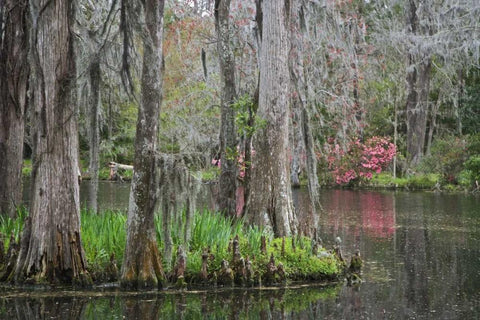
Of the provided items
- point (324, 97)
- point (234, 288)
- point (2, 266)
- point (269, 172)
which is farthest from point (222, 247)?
point (324, 97)

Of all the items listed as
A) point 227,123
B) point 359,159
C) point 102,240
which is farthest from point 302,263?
point 359,159

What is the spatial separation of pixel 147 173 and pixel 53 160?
119 centimetres

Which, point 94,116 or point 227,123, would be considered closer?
point 94,116

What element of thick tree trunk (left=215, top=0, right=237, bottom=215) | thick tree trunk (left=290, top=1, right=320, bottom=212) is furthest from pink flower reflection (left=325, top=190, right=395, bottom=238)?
thick tree trunk (left=215, top=0, right=237, bottom=215)

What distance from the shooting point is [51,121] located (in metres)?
8.35

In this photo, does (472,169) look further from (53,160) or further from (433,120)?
(53,160)

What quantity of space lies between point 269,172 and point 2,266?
168 inches

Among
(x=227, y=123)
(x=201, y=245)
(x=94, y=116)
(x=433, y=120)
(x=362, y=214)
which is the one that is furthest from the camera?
(x=433, y=120)

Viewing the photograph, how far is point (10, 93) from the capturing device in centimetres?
1011

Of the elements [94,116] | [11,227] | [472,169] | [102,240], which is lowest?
[102,240]

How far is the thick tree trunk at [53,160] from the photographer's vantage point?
8.10 metres

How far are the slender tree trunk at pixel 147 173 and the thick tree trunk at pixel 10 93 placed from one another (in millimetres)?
2823

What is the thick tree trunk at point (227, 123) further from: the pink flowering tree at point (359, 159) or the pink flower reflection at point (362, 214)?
the pink flowering tree at point (359, 159)

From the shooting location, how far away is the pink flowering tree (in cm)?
2872
